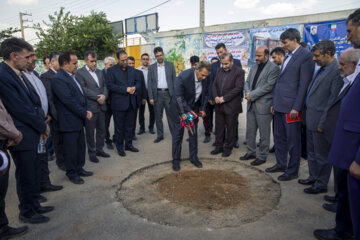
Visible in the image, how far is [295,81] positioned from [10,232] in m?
4.16

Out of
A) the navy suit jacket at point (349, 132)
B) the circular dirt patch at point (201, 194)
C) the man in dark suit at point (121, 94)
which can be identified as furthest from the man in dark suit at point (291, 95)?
the man in dark suit at point (121, 94)

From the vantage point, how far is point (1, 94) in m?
2.70

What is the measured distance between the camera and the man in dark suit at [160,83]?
620 centimetres

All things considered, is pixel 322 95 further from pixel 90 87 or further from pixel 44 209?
pixel 90 87

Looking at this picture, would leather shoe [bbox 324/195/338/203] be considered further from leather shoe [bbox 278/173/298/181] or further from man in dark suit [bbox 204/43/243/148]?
man in dark suit [bbox 204/43/243/148]

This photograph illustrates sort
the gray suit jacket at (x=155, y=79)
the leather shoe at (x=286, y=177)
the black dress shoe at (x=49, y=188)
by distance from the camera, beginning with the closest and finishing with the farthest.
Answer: the black dress shoe at (x=49, y=188) < the leather shoe at (x=286, y=177) < the gray suit jacket at (x=155, y=79)

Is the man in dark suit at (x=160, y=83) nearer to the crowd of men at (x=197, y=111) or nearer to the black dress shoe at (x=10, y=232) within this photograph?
the crowd of men at (x=197, y=111)

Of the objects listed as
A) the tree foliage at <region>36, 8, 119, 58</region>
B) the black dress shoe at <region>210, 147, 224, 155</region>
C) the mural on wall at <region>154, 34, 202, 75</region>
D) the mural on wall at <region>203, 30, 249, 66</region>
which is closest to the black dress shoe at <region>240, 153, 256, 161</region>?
the black dress shoe at <region>210, 147, 224, 155</region>

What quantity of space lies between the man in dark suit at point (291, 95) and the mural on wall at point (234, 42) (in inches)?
432

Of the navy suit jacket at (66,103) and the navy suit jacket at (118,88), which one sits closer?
the navy suit jacket at (66,103)

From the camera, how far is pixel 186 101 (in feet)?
15.3

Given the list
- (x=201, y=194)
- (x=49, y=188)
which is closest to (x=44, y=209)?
(x=49, y=188)

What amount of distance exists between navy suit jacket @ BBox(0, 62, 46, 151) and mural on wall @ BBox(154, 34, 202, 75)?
570 inches

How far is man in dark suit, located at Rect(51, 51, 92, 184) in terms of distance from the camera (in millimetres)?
3779
